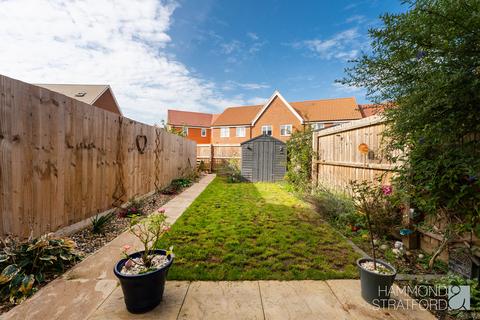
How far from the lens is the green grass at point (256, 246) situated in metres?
2.44

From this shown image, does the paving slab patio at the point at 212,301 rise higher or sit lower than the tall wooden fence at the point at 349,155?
lower

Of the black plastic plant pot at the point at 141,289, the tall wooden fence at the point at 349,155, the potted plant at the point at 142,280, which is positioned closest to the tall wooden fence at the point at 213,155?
the tall wooden fence at the point at 349,155

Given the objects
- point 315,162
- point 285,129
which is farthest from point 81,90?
point 315,162

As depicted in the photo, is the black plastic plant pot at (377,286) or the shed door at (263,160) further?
the shed door at (263,160)

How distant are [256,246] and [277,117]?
64.0 ft

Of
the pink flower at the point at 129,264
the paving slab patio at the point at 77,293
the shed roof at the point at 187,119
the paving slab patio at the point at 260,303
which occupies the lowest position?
the paving slab patio at the point at 260,303

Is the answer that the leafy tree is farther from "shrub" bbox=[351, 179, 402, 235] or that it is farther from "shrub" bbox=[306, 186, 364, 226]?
"shrub" bbox=[306, 186, 364, 226]

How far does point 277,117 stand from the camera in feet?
70.4

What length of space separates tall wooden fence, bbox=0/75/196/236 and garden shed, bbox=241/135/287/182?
6701 mm

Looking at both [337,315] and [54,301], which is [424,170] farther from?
[54,301]

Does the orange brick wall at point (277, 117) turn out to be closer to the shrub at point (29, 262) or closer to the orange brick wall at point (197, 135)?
the orange brick wall at point (197, 135)

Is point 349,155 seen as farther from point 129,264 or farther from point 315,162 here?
point 129,264

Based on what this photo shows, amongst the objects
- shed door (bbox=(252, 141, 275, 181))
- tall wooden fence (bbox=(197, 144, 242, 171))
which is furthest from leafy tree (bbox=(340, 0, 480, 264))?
tall wooden fence (bbox=(197, 144, 242, 171))

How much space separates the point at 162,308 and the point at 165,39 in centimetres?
820
